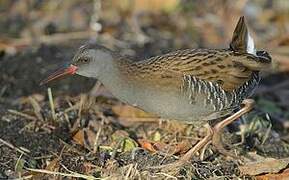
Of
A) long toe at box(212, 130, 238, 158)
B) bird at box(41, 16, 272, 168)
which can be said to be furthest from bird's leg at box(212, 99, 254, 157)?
bird at box(41, 16, 272, 168)

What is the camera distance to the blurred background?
5832 mm

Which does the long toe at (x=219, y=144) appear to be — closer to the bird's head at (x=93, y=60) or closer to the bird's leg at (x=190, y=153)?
the bird's leg at (x=190, y=153)

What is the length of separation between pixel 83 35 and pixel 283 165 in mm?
3500

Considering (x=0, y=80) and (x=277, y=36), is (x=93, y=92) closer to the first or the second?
(x=0, y=80)

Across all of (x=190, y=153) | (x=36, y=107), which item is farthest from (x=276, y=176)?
(x=36, y=107)

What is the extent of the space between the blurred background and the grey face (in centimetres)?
79

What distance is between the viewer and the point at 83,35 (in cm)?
721

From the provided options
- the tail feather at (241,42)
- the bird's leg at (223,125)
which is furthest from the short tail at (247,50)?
the bird's leg at (223,125)

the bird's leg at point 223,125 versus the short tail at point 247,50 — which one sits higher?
the short tail at point 247,50

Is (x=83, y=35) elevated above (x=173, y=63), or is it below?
below

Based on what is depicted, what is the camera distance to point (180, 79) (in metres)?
4.26

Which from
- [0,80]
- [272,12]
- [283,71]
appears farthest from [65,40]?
[272,12]

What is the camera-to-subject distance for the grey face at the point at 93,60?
4348 mm

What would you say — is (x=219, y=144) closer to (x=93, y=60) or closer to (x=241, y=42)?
(x=241, y=42)
